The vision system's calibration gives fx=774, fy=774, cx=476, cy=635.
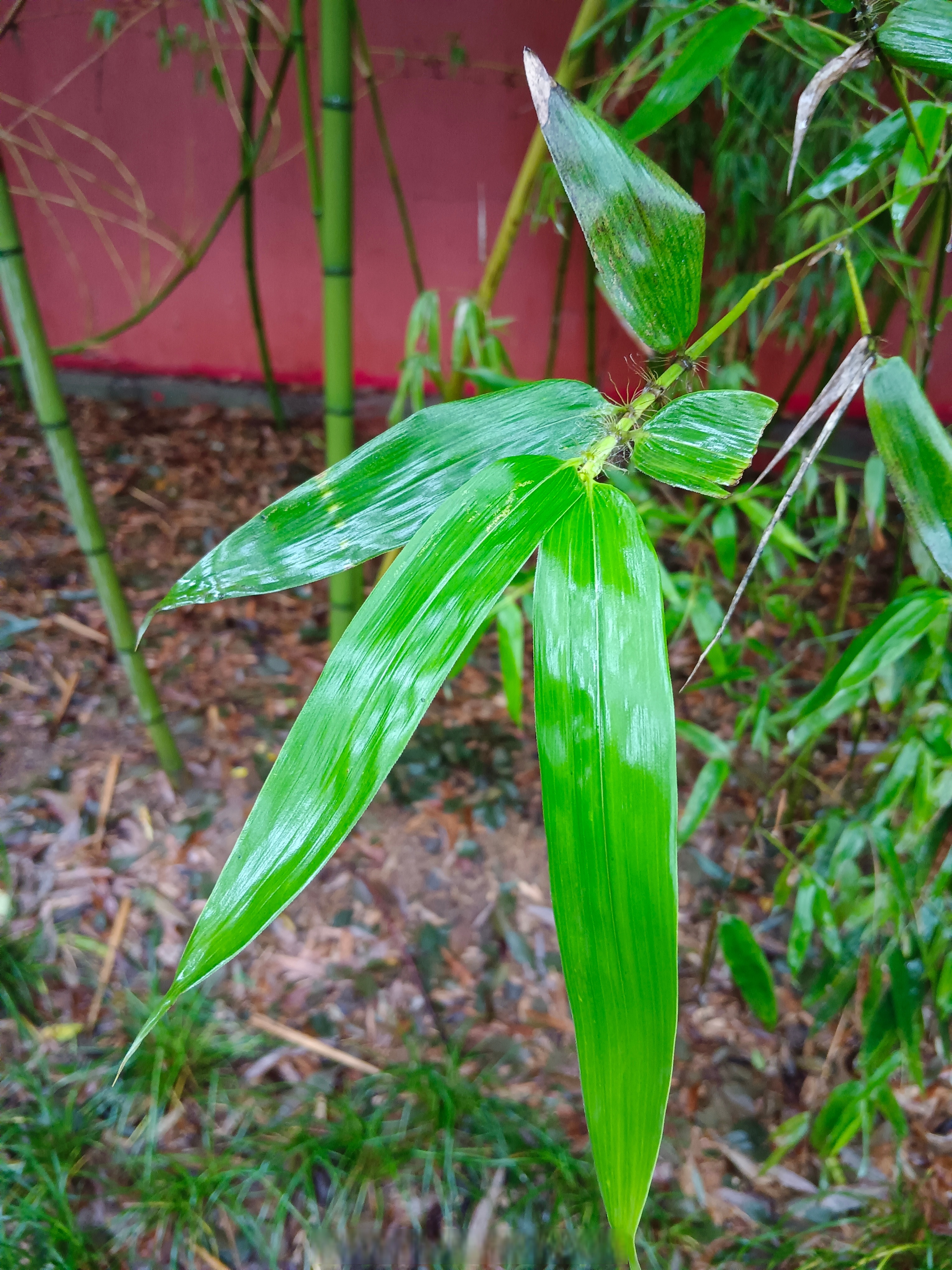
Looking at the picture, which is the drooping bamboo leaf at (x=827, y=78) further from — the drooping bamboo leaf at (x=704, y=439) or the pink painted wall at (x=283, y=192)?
the pink painted wall at (x=283, y=192)

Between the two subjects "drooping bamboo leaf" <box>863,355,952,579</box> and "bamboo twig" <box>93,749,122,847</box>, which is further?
"bamboo twig" <box>93,749,122,847</box>

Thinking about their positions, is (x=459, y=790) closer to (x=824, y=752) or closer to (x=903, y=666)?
(x=824, y=752)

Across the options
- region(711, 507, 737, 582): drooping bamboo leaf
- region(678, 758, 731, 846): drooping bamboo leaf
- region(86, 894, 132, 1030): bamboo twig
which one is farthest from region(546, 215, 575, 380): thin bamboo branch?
region(86, 894, 132, 1030): bamboo twig

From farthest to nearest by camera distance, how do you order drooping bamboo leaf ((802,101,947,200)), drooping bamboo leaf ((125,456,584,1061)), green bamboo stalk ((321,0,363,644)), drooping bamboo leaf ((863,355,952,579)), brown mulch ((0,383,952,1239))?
brown mulch ((0,383,952,1239)) → green bamboo stalk ((321,0,363,644)) → drooping bamboo leaf ((802,101,947,200)) → drooping bamboo leaf ((863,355,952,579)) → drooping bamboo leaf ((125,456,584,1061))

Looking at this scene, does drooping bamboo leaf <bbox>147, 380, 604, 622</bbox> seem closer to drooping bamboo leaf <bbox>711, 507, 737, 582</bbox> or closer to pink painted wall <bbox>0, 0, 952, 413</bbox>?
drooping bamboo leaf <bbox>711, 507, 737, 582</bbox>

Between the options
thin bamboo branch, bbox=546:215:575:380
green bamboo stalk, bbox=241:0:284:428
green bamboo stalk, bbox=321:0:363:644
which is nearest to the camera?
green bamboo stalk, bbox=321:0:363:644

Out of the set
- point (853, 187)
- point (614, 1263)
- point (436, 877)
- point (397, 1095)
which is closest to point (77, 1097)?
point (397, 1095)

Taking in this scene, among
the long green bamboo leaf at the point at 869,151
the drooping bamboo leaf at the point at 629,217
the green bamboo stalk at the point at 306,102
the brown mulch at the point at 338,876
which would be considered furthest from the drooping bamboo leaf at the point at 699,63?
the brown mulch at the point at 338,876
